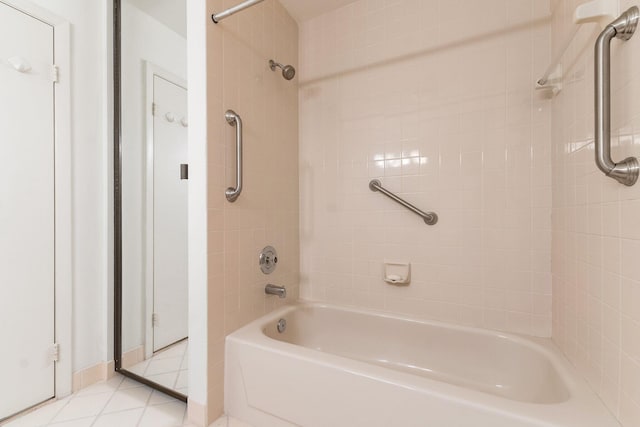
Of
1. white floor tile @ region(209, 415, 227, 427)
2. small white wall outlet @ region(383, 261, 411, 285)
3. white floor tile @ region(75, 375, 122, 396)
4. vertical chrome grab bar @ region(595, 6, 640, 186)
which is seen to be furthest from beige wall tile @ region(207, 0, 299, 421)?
vertical chrome grab bar @ region(595, 6, 640, 186)

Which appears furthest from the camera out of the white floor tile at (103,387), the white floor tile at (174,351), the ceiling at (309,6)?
the ceiling at (309,6)

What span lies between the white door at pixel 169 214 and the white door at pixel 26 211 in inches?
18.7

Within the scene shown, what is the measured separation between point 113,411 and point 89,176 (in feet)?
4.00

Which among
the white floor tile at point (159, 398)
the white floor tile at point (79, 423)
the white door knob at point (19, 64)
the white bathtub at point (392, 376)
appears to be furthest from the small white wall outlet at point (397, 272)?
the white door knob at point (19, 64)

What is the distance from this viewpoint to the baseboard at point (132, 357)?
1.57 metres

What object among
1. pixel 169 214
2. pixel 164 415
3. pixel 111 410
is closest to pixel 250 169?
pixel 169 214

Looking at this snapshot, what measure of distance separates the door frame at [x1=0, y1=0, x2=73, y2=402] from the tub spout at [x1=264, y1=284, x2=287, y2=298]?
40.4 inches

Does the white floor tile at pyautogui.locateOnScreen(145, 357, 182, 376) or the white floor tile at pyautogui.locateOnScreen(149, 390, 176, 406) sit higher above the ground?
the white floor tile at pyautogui.locateOnScreen(145, 357, 182, 376)

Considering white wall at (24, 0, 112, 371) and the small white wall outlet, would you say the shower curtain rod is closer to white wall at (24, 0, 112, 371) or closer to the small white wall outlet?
white wall at (24, 0, 112, 371)

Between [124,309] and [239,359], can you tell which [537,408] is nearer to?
[239,359]

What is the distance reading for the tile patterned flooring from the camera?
124 cm

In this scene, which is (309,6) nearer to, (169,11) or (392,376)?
(169,11)

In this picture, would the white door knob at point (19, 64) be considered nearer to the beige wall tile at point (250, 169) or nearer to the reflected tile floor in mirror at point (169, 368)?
the beige wall tile at point (250, 169)

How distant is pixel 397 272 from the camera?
162cm
